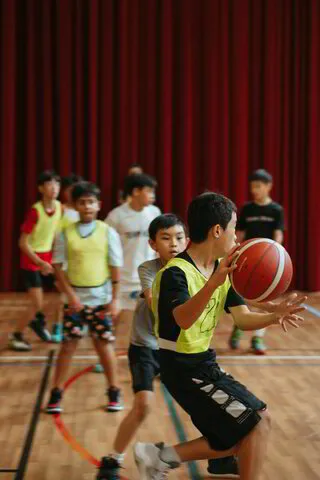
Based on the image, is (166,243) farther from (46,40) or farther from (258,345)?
(46,40)

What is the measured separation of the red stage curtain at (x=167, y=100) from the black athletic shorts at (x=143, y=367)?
587 centimetres

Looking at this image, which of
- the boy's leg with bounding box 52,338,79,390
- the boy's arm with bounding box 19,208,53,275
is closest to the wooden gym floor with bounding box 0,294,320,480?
the boy's leg with bounding box 52,338,79,390

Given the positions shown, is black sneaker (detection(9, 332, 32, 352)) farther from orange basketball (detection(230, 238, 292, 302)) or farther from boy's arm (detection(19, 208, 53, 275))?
orange basketball (detection(230, 238, 292, 302))

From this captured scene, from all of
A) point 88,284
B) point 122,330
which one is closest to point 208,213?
point 88,284

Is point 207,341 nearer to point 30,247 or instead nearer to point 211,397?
point 211,397

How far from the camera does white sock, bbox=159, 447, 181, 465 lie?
305cm

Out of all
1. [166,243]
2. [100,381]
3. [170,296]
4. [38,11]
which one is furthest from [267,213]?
[38,11]

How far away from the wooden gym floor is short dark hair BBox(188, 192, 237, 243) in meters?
1.37

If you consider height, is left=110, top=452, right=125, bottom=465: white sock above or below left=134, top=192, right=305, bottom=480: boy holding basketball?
below

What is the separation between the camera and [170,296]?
2766 mm

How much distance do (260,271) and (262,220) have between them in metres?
3.62

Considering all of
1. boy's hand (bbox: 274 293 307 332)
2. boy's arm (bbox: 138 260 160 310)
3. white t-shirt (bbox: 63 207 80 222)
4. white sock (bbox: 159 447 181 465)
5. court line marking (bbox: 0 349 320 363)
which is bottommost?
court line marking (bbox: 0 349 320 363)

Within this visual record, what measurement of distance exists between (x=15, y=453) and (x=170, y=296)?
1561 mm

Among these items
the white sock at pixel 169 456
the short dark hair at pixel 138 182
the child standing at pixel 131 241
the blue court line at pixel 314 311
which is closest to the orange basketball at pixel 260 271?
the white sock at pixel 169 456
